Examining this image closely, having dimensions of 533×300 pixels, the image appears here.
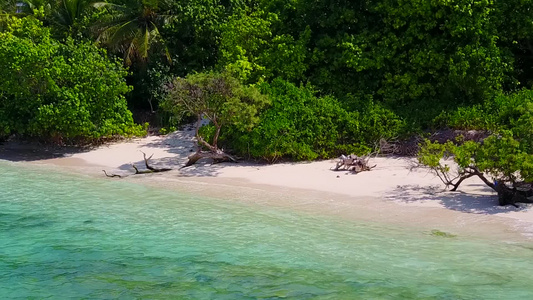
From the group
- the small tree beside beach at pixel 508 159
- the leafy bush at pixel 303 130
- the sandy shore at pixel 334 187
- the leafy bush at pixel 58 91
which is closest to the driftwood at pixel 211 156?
the sandy shore at pixel 334 187

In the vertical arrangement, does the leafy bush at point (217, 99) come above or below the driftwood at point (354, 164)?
above

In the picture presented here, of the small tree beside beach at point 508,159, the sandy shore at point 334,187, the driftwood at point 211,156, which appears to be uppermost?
the small tree beside beach at point 508,159

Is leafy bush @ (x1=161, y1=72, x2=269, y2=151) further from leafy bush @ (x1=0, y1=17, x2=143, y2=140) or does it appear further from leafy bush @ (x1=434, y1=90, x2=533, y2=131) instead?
leafy bush @ (x1=434, y1=90, x2=533, y2=131)

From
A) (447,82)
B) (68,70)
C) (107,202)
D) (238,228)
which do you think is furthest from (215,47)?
(238,228)

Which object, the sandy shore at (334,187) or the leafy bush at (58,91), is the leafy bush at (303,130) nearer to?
the sandy shore at (334,187)

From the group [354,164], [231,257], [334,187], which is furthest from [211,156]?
[231,257]

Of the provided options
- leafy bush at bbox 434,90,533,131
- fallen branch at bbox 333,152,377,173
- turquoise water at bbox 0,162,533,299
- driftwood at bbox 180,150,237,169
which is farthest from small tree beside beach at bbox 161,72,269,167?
leafy bush at bbox 434,90,533,131
